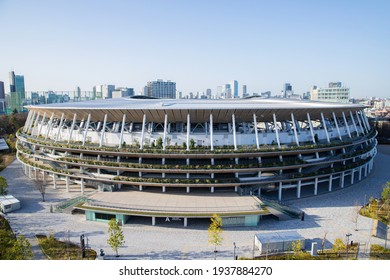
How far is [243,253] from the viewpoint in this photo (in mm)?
23500

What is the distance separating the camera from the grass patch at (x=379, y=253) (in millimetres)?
22417

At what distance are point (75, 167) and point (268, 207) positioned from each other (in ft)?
91.0

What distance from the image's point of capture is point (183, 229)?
91.2ft

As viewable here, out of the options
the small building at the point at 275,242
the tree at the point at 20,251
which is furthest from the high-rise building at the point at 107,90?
the small building at the point at 275,242

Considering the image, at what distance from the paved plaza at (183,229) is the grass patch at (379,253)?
54.7 inches

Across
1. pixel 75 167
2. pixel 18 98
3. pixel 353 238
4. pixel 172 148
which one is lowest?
pixel 353 238

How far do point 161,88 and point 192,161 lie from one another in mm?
129045

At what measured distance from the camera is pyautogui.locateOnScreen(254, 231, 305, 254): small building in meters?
23.2

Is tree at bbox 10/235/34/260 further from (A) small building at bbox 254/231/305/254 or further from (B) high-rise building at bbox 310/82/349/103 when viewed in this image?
(B) high-rise building at bbox 310/82/349/103

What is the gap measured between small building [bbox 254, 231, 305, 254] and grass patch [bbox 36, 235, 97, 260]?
14408mm

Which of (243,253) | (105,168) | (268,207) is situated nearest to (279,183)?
(268,207)

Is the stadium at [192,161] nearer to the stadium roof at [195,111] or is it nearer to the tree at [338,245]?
the stadium roof at [195,111]

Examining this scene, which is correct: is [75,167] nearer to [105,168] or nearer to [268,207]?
[105,168]

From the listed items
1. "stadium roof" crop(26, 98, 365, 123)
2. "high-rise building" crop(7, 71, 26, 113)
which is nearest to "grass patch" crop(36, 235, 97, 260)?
"stadium roof" crop(26, 98, 365, 123)
